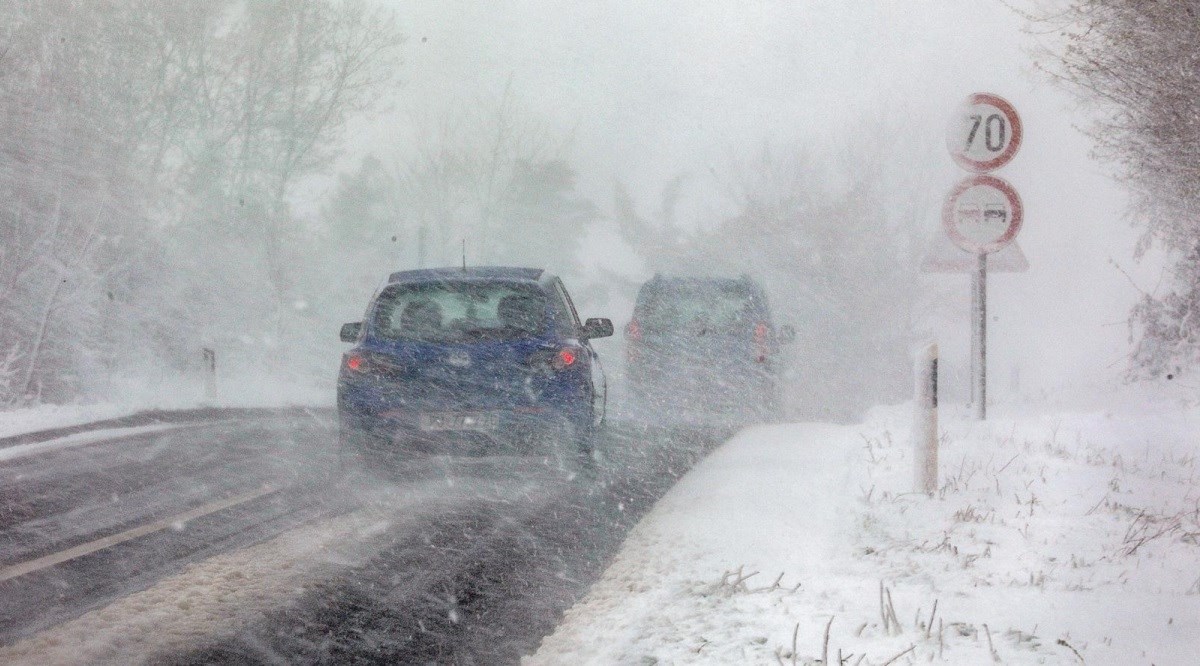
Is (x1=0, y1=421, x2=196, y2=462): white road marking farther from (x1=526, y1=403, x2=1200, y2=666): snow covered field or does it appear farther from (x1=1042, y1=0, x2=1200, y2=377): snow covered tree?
(x1=1042, y1=0, x2=1200, y2=377): snow covered tree

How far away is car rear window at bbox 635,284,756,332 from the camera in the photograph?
1368 centimetres

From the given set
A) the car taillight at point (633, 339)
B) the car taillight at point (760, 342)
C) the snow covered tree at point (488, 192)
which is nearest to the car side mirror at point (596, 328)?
the car taillight at point (633, 339)

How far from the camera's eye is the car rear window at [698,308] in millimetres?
13680

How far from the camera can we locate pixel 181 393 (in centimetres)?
2533

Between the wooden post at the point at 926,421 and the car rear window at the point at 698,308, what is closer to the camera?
the wooden post at the point at 926,421

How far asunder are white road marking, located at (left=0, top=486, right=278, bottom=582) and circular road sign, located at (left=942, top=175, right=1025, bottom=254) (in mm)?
5647

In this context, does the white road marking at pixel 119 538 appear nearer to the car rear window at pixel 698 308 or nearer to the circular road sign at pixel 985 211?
the circular road sign at pixel 985 211

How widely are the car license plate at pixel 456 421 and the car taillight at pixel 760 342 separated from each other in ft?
20.3

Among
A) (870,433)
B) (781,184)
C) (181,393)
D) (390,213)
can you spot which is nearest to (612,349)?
(781,184)

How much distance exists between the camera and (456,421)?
26.7 feet

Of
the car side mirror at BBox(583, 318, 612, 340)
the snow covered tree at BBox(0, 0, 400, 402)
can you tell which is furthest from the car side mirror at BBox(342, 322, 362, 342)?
the snow covered tree at BBox(0, 0, 400, 402)

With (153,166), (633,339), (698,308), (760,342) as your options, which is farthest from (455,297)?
(153,166)

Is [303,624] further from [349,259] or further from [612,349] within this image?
[349,259]

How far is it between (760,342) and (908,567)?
29.5 feet
